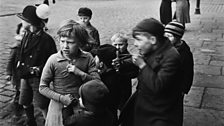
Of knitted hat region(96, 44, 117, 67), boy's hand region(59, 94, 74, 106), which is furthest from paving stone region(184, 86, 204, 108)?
boy's hand region(59, 94, 74, 106)

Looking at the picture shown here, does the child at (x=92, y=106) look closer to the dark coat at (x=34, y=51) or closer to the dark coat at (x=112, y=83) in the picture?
the dark coat at (x=112, y=83)

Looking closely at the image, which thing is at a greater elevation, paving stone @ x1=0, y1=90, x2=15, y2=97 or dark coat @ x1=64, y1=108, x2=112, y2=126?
dark coat @ x1=64, y1=108, x2=112, y2=126

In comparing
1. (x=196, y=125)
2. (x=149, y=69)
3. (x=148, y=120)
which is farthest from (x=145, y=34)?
(x=196, y=125)

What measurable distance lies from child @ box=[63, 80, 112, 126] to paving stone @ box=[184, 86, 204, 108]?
8.69 feet

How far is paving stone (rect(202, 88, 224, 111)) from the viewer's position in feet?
16.4

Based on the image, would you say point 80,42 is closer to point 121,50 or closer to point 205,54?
point 121,50

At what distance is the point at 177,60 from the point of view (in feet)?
8.62

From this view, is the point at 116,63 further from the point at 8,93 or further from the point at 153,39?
the point at 8,93

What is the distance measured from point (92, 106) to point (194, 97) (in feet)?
9.98

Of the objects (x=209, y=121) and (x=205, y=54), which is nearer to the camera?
(x=209, y=121)

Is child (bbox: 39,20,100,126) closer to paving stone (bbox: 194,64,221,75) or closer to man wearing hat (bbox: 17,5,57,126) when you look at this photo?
man wearing hat (bbox: 17,5,57,126)

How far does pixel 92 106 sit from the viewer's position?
8.93 feet

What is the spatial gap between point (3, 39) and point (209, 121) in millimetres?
6901

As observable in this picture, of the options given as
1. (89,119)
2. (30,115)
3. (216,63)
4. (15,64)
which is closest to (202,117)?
(30,115)
